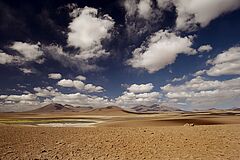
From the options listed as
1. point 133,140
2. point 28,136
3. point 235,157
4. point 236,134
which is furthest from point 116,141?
point 236,134

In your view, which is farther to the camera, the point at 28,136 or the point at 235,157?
the point at 28,136

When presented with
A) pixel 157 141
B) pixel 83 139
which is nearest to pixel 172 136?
pixel 157 141

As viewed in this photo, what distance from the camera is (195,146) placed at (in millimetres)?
24250

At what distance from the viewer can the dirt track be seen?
21250 mm

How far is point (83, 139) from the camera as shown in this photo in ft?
86.3

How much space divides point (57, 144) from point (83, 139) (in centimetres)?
316

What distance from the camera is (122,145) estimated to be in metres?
24.7

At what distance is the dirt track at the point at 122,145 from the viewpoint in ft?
69.7

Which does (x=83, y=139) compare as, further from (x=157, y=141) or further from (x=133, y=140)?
(x=157, y=141)

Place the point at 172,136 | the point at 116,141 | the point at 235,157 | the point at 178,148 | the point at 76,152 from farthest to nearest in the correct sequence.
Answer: the point at 172,136
the point at 116,141
the point at 178,148
the point at 76,152
the point at 235,157

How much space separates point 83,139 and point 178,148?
32.7 feet

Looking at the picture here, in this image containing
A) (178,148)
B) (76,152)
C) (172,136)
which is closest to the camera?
(76,152)

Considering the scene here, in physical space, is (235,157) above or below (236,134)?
below

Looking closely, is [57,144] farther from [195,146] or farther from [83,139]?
[195,146]
